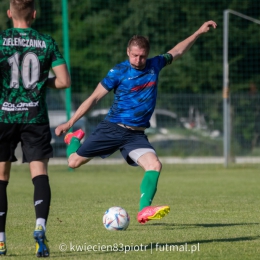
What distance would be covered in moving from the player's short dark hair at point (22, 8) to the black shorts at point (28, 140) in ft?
2.79

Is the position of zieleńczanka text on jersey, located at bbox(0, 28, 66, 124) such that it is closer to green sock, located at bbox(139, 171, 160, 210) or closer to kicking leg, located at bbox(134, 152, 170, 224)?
kicking leg, located at bbox(134, 152, 170, 224)

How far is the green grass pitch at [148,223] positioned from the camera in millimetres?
5906

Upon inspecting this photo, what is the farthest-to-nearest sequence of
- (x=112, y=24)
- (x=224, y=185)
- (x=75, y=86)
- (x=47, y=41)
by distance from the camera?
(x=75, y=86)
(x=112, y=24)
(x=224, y=185)
(x=47, y=41)

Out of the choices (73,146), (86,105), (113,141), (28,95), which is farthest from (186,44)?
(28,95)

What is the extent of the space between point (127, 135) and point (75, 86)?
1972cm

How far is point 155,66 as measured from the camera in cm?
773

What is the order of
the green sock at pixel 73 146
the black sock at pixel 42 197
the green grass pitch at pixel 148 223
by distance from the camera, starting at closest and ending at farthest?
the black sock at pixel 42 197 → the green grass pitch at pixel 148 223 → the green sock at pixel 73 146

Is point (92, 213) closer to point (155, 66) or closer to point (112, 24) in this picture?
point (155, 66)

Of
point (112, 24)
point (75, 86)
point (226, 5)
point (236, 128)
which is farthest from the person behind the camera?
point (75, 86)

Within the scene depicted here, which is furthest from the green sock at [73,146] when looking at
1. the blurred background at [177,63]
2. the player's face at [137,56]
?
the blurred background at [177,63]

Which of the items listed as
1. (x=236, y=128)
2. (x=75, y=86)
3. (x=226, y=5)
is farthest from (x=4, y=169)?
(x=75, y=86)

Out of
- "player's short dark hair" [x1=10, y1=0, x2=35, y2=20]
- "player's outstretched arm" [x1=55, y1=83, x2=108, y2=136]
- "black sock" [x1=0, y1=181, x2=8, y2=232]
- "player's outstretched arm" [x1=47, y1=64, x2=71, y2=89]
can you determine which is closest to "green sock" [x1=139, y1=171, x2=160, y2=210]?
"player's outstretched arm" [x1=55, y1=83, x2=108, y2=136]

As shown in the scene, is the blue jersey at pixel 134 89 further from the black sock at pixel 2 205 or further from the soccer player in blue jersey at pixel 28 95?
the black sock at pixel 2 205

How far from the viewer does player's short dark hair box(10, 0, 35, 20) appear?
17.9 feet
